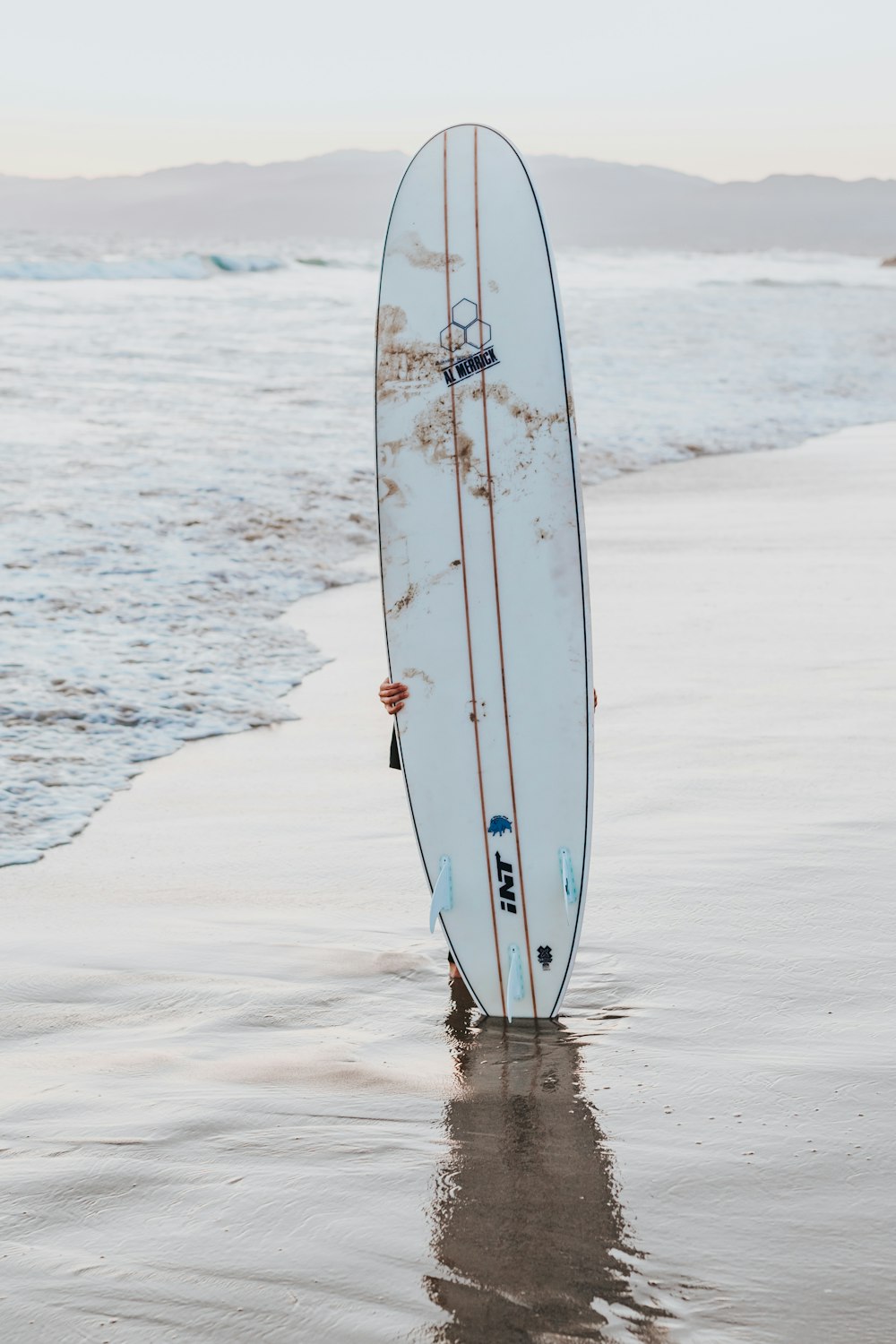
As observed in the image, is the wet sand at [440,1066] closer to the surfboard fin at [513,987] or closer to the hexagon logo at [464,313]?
the surfboard fin at [513,987]

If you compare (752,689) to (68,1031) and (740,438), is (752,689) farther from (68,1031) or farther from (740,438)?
(740,438)

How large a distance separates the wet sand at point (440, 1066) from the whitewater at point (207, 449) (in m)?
0.68

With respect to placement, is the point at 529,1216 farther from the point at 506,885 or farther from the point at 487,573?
the point at 487,573

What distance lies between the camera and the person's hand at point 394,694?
3.46m

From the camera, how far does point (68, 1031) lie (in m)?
3.09

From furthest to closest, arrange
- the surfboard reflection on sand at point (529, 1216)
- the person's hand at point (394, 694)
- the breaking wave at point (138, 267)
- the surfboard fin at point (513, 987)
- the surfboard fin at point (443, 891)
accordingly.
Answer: the breaking wave at point (138, 267) < the person's hand at point (394, 694) < the surfboard fin at point (443, 891) < the surfboard fin at point (513, 987) < the surfboard reflection on sand at point (529, 1216)

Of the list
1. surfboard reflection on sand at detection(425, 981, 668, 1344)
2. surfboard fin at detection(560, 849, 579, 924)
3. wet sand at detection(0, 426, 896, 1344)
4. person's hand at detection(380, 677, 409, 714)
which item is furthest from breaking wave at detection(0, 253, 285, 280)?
surfboard reflection on sand at detection(425, 981, 668, 1344)

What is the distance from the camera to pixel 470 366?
3494mm

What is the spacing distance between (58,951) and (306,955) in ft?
2.25

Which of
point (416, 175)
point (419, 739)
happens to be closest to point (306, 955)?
point (419, 739)

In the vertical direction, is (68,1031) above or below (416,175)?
below

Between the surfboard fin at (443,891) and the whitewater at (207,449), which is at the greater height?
the whitewater at (207,449)

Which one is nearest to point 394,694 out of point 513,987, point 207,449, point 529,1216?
point 513,987

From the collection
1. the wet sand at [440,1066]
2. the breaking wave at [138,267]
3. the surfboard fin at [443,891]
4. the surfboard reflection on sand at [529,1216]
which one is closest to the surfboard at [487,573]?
the surfboard fin at [443,891]
